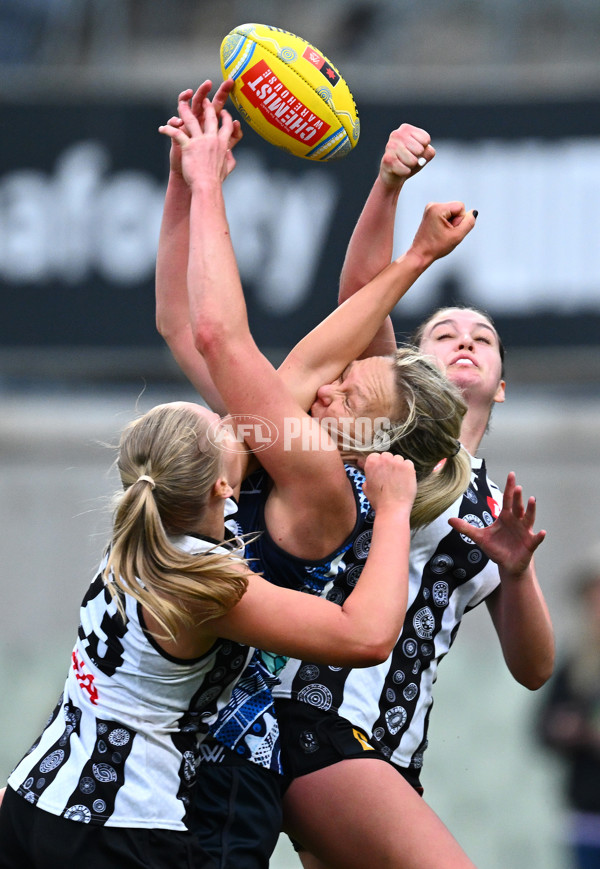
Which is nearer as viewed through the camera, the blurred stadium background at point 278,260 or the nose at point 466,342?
the nose at point 466,342

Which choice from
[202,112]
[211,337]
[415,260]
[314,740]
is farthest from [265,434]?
[202,112]

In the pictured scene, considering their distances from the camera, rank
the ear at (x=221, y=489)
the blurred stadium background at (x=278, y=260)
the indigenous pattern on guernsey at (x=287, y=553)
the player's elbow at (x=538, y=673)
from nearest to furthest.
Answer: the ear at (x=221, y=489), the indigenous pattern on guernsey at (x=287, y=553), the player's elbow at (x=538, y=673), the blurred stadium background at (x=278, y=260)

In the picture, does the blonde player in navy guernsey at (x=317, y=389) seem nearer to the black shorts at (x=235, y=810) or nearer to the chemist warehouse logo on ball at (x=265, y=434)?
the chemist warehouse logo on ball at (x=265, y=434)

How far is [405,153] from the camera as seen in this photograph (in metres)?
3.01

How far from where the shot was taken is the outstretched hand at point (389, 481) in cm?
271

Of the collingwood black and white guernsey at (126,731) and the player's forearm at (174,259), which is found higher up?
the player's forearm at (174,259)

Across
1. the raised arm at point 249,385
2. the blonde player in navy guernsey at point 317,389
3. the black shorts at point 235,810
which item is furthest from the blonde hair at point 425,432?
the black shorts at point 235,810

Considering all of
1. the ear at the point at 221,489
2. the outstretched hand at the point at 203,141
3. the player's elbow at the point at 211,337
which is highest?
the outstretched hand at the point at 203,141

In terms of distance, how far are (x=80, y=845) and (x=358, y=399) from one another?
1.25m

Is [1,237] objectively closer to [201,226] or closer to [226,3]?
[226,3]

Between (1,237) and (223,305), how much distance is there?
6.25m

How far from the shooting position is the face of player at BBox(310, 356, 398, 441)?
290 centimetres

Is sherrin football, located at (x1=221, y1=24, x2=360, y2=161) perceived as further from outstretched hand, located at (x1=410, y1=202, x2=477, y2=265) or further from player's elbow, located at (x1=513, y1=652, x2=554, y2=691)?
player's elbow, located at (x1=513, y1=652, x2=554, y2=691)

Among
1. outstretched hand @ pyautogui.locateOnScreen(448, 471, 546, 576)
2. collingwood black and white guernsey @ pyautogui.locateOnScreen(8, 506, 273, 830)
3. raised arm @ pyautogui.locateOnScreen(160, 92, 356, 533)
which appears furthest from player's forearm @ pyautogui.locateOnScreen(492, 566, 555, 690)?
collingwood black and white guernsey @ pyautogui.locateOnScreen(8, 506, 273, 830)
